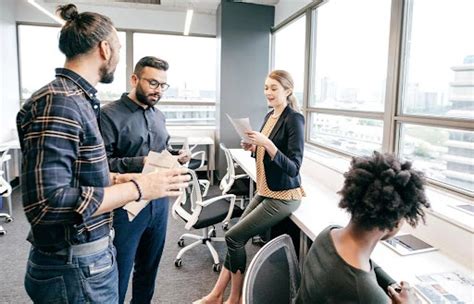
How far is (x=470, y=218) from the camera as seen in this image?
1660 mm

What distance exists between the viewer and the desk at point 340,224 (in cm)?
151

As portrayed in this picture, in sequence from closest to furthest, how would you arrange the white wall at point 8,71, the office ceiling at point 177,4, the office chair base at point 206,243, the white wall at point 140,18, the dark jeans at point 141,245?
the dark jeans at point 141,245 → the office chair base at point 206,243 → the white wall at point 8,71 → the office ceiling at point 177,4 → the white wall at point 140,18

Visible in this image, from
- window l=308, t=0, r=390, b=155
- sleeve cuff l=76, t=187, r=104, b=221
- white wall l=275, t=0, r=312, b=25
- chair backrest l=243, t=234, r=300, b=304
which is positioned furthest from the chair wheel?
white wall l=275, t=0, r=312, b=25

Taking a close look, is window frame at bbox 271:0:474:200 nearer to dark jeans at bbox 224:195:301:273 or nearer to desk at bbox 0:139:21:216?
dark jeans at bbox 224:195:301:273

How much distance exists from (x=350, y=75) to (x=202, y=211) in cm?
200

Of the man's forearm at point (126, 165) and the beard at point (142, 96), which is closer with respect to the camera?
the man's forearm at point (126, 165)

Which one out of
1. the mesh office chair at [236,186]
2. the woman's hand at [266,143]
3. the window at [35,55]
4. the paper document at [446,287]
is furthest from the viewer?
the window at [35,55]

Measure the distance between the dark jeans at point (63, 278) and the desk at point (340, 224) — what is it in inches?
35.7

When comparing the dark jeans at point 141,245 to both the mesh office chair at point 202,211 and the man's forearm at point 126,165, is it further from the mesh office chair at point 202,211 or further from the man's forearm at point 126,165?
the mesh office chair at point 202,211

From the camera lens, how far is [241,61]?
5.47 m

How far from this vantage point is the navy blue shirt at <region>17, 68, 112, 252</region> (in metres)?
0.90

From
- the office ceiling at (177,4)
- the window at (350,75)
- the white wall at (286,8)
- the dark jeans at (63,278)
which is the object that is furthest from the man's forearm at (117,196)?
the office ceiling at (177,4)

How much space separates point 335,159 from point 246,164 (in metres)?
0.94

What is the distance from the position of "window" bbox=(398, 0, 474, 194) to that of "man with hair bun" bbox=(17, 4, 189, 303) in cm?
173
